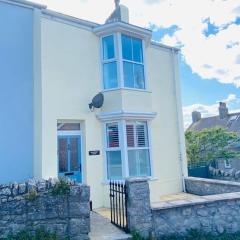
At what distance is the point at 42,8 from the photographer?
9.42 metres

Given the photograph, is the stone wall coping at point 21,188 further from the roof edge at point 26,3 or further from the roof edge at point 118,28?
the roof edge at point 118,28

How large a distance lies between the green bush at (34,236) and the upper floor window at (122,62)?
615cm

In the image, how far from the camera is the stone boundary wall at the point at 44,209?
18.7 feet

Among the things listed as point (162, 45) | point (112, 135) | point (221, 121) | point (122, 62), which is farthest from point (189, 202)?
point (221, 121)

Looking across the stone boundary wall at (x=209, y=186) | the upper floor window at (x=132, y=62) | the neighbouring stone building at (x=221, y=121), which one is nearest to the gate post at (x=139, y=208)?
the stone boundary wall at (x=209, y=186)

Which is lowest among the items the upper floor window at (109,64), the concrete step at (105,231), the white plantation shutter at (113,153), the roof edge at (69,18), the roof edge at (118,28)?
the concrete step at (105,231)

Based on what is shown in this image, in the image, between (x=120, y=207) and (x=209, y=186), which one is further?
(x=209, y=186)

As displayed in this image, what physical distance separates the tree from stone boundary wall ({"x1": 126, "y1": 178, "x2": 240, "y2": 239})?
11.4 metres

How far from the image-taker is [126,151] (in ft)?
33.0

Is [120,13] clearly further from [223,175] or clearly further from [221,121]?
[221,121]

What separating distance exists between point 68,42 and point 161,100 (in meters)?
4.97

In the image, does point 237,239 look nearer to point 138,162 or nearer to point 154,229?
point 154,229

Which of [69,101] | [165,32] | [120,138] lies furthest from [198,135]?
[69,101]

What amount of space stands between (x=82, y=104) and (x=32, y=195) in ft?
15.7
